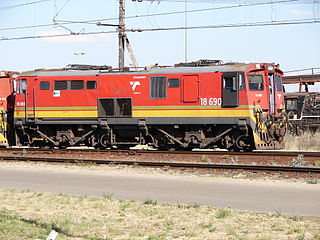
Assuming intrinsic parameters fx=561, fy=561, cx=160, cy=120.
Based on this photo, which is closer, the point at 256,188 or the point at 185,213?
the point at 185,213

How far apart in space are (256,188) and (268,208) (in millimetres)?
2698

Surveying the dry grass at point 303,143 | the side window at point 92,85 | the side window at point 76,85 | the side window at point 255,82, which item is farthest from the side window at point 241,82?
the dry grass at point 303,143

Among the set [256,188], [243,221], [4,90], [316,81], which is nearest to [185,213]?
[243,221]

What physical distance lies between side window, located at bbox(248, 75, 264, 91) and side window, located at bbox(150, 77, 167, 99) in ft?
11.7

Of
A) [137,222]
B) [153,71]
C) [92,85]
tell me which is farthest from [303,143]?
[137,222]

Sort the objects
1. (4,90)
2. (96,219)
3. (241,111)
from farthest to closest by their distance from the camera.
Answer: (4,90) < (241,111) < (96,219)

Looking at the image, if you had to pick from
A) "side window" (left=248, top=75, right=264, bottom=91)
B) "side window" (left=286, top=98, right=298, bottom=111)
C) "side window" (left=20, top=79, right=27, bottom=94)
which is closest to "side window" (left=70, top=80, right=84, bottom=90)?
"side window" (left=20, top=79, right=27, bottom=94)

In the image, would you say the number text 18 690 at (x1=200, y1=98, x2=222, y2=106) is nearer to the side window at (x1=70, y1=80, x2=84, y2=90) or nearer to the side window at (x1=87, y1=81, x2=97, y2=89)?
the side window at (x1=87, y1=81, x2=97, y2=89)

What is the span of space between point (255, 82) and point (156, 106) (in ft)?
14.1

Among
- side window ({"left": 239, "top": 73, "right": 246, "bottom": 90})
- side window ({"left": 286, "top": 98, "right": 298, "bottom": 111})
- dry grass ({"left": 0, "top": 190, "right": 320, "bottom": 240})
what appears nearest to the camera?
dry grass ({"left": 0, "top": 190, "right": 320, "bottom": 240})

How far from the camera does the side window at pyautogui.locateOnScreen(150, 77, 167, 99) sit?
23.7 meters

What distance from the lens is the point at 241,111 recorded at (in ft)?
74.2

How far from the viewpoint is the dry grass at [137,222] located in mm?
9281

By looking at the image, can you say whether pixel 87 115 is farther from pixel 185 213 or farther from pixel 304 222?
pixel 304 222
